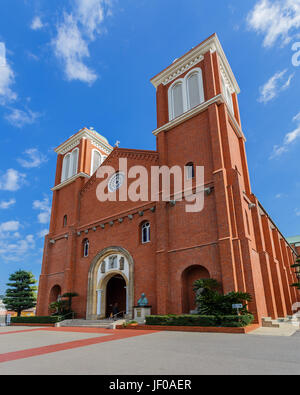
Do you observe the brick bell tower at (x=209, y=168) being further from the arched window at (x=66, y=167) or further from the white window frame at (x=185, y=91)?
the arched window at (x=66, y=167)

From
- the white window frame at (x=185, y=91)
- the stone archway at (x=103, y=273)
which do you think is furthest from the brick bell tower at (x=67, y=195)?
the white window frame at (x=185, y=91)

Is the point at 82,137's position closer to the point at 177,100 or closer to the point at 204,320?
the point at 177,100

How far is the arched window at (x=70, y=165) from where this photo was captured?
89.2 ft

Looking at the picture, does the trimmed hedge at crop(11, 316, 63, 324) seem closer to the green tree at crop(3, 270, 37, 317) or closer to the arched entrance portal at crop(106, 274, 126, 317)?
the arched entrance portal at crop(106, 274, 126, 317)

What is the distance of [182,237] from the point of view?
52.6 ft

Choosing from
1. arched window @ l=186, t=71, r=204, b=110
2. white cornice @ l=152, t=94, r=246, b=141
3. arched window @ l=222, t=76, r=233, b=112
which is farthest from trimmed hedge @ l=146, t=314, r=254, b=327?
arched window @ l=222, t=76, r=233, b=112

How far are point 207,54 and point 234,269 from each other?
1513 centimetres

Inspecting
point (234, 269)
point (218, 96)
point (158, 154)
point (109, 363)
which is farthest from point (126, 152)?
point (109, 363)

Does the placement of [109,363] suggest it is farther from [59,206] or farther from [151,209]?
[59,206]

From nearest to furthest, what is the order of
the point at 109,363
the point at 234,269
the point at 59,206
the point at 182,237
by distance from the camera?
the point at 109,363
the point at 234,269
the point at 182,237
the point at 59,206

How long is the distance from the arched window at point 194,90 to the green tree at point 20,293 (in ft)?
79.8

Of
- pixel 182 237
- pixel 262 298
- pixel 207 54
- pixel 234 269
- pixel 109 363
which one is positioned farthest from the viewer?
pixel 207 54

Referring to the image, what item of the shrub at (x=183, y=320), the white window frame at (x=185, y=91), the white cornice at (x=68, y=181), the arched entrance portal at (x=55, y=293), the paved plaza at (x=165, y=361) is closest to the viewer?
the paved plaza at (x=165, y=361)

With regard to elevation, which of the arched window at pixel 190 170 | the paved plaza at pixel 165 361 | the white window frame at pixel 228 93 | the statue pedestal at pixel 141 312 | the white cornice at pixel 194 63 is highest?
the white cornice at pixel 194 63
